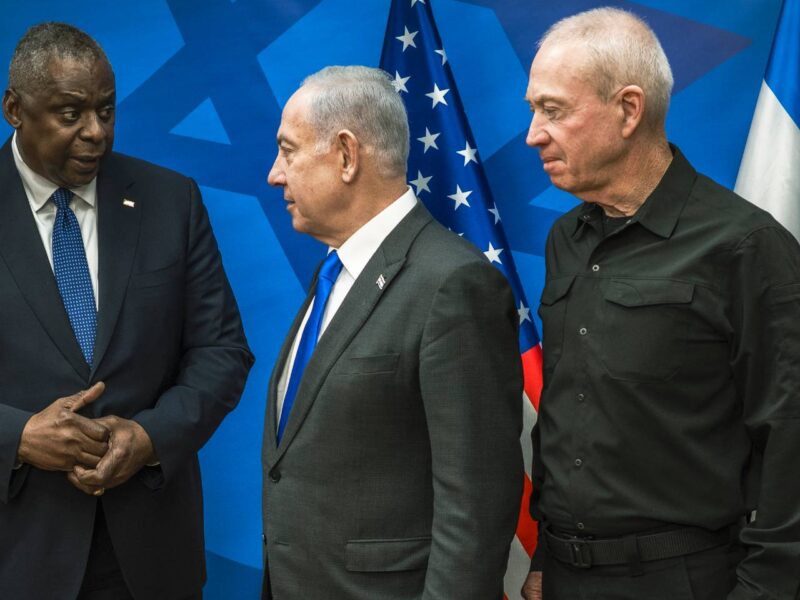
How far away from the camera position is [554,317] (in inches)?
86.1

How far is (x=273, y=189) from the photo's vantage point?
11.2ft

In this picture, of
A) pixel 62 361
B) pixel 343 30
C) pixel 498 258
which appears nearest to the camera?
pixel 62 361

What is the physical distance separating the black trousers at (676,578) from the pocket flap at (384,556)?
1.10ft

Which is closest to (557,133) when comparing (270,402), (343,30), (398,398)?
(398,398)

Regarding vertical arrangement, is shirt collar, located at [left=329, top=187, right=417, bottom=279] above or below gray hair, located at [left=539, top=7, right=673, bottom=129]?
below

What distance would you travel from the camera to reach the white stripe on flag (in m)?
2.79

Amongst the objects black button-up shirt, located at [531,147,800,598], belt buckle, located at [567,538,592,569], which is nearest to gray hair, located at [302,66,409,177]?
black button-up shirt, located at [531,147,800,598]

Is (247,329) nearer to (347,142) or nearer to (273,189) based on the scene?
(273,189)

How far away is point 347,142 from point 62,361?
0.81 m

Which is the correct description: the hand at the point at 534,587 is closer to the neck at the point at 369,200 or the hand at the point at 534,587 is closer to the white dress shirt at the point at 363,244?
the white dress shirt at the point at 363,244

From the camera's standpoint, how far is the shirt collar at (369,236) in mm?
2178

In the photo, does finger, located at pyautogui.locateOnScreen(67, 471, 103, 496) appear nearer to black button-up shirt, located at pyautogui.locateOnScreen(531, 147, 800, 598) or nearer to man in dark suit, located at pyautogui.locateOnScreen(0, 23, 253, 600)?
man in dark suit, located at pyautogui.locateOnScreen(0, 23, 253, 600)

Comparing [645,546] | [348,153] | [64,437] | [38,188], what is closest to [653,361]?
[645,546]

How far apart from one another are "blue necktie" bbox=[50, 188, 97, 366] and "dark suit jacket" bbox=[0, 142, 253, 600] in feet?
0.09
